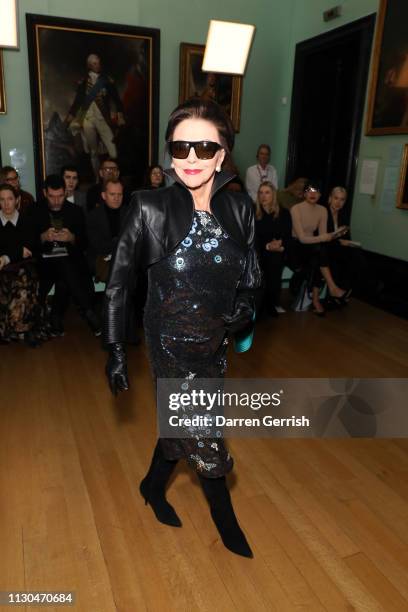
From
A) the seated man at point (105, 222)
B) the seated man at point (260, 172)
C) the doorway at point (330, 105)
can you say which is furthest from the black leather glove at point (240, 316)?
the seated man at point (260, 172)

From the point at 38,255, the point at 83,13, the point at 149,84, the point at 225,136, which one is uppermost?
the point at 83,13

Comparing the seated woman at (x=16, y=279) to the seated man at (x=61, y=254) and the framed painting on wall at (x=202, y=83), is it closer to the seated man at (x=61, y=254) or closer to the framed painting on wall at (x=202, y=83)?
the seated man at (x=61, y=254)

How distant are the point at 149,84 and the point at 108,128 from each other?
94 centimetres

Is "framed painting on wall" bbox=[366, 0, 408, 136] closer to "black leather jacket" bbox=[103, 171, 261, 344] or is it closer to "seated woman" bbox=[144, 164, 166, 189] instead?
"seated woman" bbox=[144, 164, 166, 189]

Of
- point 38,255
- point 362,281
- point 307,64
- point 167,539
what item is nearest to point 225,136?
point 167,539

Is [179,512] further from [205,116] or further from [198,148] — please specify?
[205,116]

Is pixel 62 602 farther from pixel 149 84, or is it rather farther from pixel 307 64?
pixel 307 64

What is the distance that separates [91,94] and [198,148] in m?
6.44

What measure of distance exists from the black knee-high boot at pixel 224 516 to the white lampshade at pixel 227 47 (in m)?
3.56

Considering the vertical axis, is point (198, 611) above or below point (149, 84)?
below

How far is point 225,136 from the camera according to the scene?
1961 millimetres

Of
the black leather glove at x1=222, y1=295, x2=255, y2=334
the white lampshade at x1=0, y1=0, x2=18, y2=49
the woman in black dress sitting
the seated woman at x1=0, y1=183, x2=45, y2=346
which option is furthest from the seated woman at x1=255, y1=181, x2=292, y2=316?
the black leather glove at x1=222, y1=295, x2=255, y2=334

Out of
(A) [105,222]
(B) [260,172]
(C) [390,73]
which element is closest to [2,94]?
(A) [105,222]

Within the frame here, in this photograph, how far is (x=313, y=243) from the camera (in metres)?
6.13
